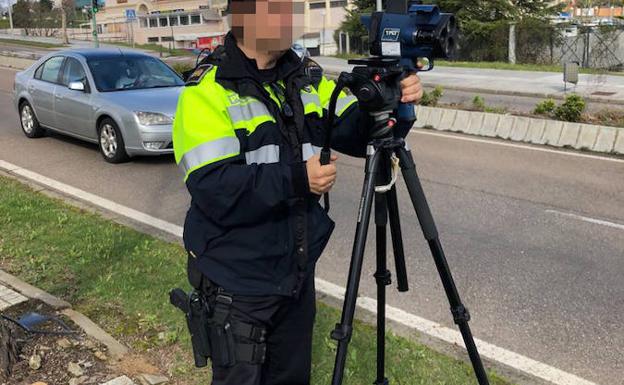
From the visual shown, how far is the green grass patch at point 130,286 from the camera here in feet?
10.7

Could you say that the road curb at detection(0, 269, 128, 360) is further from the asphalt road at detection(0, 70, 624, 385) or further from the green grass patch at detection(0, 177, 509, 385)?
the asphalt road at detection(0, 70, 624, 385)

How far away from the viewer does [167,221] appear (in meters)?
6.07

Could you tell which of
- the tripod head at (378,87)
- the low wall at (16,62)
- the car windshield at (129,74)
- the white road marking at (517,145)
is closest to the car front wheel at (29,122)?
the car windshield at (129,74)

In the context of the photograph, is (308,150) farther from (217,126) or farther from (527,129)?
(527,129)

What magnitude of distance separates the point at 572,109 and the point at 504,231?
564 cm

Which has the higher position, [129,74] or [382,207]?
[129,74]

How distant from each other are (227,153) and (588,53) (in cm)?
3167

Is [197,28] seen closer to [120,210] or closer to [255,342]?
[120,210]

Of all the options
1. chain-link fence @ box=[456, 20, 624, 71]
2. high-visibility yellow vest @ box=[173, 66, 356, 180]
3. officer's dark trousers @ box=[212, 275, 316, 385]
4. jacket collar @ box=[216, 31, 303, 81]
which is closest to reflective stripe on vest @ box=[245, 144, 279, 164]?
high-visibility yellow vest @ box=[173, 66, 356, 180]

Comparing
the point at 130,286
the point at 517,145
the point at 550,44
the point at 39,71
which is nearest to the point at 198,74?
the point at 130,286

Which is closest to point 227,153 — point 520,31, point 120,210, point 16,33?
point 120,210

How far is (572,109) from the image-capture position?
1049 centimetres

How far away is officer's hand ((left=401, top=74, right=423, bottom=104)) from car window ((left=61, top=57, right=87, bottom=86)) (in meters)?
8.08

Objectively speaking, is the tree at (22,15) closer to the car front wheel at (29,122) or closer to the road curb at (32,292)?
the car front wheel at (29,122)
